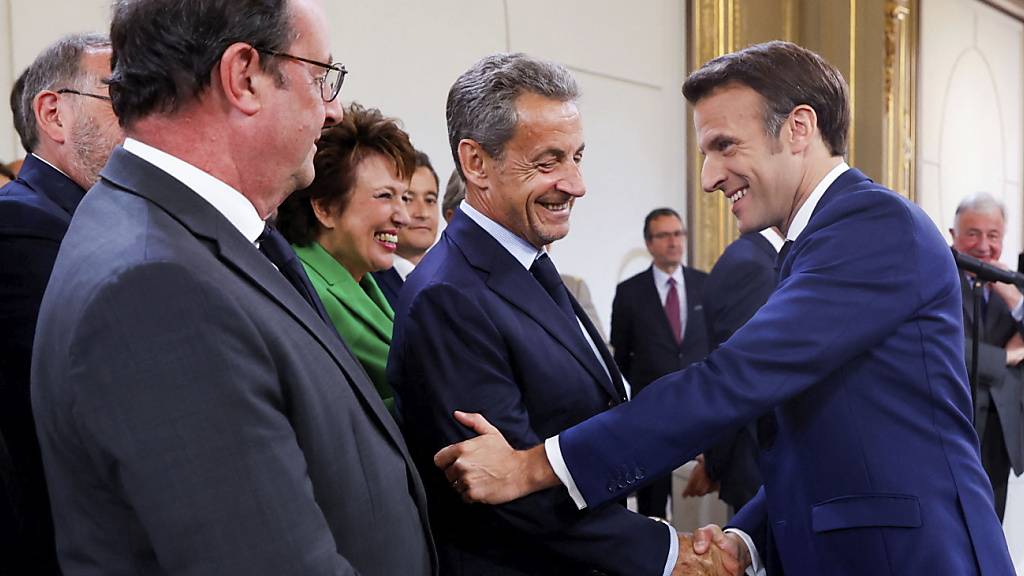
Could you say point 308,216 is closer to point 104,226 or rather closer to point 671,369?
point 104,226

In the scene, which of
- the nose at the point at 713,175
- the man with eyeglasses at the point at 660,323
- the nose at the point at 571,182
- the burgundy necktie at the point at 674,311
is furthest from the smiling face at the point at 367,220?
the burgundy necktie at the point at 674,311

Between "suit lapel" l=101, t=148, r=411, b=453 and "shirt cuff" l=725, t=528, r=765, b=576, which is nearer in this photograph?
"suit lapel" l=101, t=148, r=411, b=453

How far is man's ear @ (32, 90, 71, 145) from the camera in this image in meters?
1.99

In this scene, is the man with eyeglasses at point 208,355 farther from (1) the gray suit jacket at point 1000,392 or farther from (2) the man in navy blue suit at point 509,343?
(1) the gray suit jacket at point 1000,392

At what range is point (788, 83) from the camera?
6.09ft

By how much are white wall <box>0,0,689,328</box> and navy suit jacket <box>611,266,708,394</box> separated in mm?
498

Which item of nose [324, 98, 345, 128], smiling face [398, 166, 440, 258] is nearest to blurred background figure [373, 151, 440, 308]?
smiling face [398, 166, 440, 258]

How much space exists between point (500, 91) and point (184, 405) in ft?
3.15

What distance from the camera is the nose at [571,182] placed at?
5.96ft

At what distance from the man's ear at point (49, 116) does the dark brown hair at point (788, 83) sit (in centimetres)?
118

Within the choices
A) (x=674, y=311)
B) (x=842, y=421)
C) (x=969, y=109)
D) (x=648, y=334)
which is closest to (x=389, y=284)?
(x=842, y=421)

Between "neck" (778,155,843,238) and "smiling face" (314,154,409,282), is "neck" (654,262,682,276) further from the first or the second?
"neck" (778,155,843,238)

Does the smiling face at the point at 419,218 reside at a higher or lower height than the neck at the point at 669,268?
higher

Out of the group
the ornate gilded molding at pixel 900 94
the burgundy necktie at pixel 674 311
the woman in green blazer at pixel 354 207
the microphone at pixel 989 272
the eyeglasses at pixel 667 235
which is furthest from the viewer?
the ornate gilded molding at pixel 900 94
